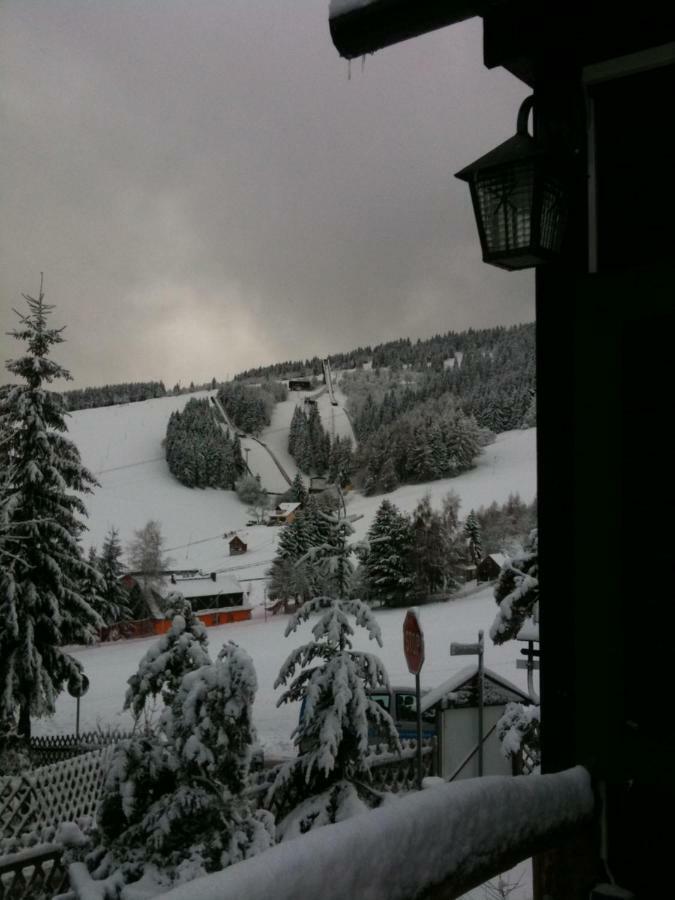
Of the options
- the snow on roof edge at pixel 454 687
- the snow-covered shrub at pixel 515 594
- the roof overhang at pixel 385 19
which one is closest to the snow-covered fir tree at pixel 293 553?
the snow on roof edge at pixel 454 687

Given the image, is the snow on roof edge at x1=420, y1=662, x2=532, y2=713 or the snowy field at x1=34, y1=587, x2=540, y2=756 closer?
the snow on roof edge at x1=420, y1=662, x2=532, y2=713

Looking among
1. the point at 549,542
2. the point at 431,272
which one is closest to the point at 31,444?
the point at 549,542

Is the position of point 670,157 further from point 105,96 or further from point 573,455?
point 105,96

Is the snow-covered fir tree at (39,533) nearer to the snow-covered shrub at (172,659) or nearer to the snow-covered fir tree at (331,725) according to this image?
the snow-covered fir tree at (331,725)

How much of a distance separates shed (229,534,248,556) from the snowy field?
5.65 meters

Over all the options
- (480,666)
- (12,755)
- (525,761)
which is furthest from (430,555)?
(480,666)

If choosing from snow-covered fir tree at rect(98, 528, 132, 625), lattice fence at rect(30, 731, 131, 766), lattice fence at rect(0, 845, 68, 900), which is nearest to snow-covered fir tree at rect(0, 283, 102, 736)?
lattice fence at rect(30, 731, 131, 766)

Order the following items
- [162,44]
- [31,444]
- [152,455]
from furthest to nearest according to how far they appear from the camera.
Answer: [162,44] → [152,455] → [31,444]

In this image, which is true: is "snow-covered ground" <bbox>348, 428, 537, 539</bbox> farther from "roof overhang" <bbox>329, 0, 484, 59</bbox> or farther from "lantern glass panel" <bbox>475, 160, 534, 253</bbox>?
"roof overhang" <bbox>329, 0, 484, 59</bbox>

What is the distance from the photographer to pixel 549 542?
1508 mm

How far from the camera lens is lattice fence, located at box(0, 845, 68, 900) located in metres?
6.11

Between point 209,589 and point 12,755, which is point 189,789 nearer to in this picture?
point 12,755

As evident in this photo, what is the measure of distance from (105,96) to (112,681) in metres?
45.5

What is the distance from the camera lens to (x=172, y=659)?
4668 mm
